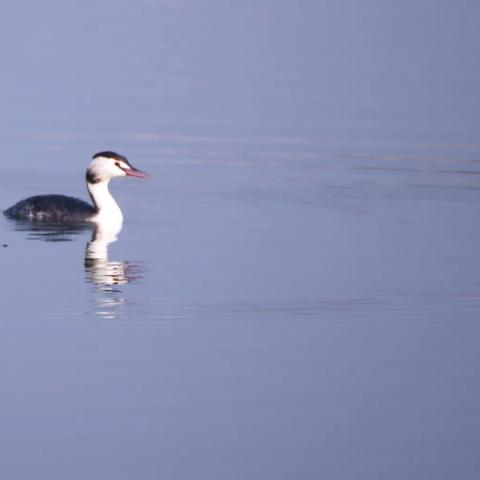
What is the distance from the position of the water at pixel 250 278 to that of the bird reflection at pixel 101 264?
4cm

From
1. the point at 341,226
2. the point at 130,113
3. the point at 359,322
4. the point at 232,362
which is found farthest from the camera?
the point at 130,113

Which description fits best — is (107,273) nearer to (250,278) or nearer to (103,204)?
(250,278)

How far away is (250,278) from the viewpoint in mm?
16547

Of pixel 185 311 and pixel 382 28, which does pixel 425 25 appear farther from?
pixel 185 311

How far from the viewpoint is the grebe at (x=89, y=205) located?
19.7 metres

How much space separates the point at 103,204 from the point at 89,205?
0.20 m

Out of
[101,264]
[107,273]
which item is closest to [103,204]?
[101,264]

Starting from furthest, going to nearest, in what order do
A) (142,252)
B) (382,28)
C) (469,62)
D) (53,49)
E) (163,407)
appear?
1. (382,28)
2. (53,49)
3. (469,62)
4. (142,252)
5. (163,407)

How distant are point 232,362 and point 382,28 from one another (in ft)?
120

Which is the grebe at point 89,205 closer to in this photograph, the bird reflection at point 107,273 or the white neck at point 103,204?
the white neck at point 103,204

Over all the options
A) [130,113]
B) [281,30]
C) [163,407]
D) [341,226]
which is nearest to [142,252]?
[341,226]

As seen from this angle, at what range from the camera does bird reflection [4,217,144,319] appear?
15203mm

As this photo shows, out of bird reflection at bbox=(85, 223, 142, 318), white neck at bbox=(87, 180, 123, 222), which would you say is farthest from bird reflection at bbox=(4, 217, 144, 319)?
white neck at bbox=(87, 180, 123, 222)

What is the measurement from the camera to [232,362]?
1342 centimetres
